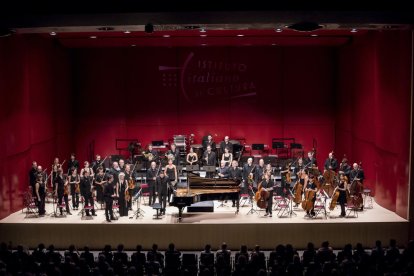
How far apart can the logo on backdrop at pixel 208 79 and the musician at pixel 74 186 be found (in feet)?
24.4

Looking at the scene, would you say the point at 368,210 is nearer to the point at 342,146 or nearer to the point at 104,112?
the point at 342,146

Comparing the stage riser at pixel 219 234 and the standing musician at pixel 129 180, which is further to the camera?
the standing musician at pixel 129 180

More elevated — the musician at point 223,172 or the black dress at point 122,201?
the musician at point 223,172

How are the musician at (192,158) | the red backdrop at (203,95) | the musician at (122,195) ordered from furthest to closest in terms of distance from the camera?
the red backdrop at (203,95) → the musician at (192,158) → the musician at (122,195)

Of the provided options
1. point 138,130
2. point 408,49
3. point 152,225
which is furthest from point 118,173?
point 408,49

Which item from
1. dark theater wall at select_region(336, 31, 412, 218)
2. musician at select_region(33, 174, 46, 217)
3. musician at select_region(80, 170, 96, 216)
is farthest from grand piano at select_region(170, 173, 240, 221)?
dark theater wall at select_region(336, 31, 412, 218)

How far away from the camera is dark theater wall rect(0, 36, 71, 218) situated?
1794 cm

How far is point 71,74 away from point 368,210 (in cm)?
1307

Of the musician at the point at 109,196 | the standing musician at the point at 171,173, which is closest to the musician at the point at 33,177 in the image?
the musician at the point at 109,196

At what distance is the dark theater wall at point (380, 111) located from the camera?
17.2 metres

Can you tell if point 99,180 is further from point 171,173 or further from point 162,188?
point 171,173

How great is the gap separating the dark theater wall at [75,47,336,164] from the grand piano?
7.39 m

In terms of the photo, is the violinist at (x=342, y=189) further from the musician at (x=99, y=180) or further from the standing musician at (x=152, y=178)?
the musician at (x=99, y=180)

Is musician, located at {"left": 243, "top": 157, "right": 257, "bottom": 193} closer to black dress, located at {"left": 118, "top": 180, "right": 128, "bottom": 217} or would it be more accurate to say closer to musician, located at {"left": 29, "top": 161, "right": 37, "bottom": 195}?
black dress, located at {"left": 118, "top": 180, "right": 128, "bottom": 217}
